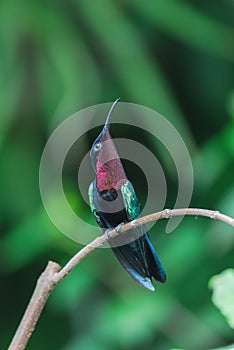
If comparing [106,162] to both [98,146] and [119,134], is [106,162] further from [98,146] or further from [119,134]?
[119,134]

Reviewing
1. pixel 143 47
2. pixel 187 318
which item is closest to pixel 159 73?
pixel 143 47

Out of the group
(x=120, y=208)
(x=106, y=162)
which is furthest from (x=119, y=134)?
(x=106, y=162)

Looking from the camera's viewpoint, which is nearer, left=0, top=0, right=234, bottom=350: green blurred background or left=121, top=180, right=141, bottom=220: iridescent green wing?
left=121, top=180, right=141, bottom=220: iridescent green wing

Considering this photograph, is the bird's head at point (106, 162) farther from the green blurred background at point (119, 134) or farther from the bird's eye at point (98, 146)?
the green blurred background at point (119, 134)

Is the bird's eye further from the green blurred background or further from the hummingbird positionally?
the green blurred background

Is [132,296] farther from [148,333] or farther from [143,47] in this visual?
[143,47]

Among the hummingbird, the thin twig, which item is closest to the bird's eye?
the hummingbird

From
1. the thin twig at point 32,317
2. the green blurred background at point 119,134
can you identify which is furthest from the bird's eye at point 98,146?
the green blurred background at point 119,134
